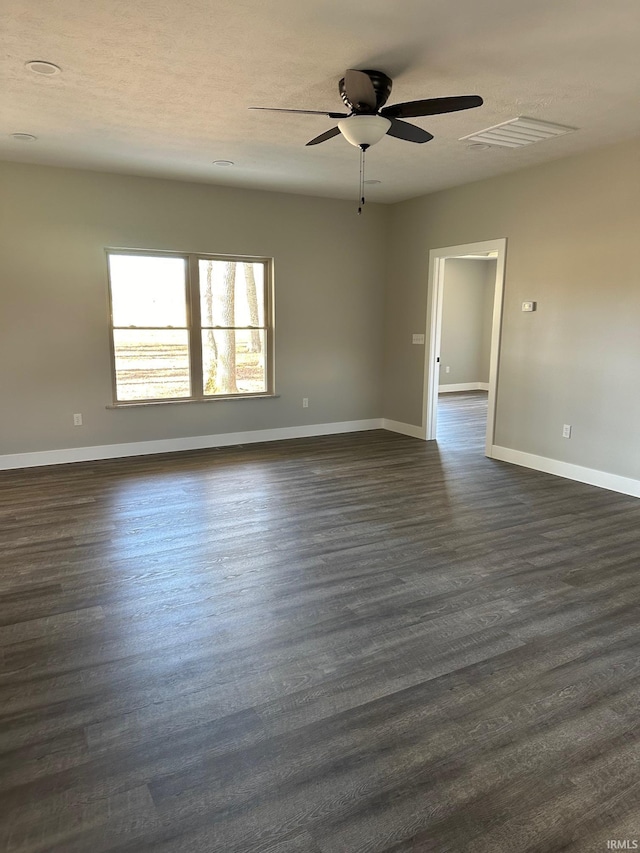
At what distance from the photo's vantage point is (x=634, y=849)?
1536 mm

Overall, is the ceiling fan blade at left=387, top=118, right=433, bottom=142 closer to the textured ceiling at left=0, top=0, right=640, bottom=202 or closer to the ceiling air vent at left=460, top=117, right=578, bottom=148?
the textured ceiling at left=0, top=0, right=640, bottom=202

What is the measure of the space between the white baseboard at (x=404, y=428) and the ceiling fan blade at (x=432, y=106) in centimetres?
441

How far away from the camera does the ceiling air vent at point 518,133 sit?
3.94 meters

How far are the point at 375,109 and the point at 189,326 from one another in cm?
359

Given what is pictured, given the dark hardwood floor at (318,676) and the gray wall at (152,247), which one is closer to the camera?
the dark hardwood floor at (318,676)

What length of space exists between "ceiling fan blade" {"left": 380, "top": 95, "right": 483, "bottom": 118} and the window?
3558 millimetres

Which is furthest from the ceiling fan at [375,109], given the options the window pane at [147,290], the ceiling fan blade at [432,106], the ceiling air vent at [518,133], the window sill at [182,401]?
the window sill at [182,401]

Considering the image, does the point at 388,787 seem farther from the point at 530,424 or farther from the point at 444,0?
the point at 530,424

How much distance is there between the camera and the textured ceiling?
8.27 ft

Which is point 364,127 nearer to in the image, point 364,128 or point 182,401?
point 364,128

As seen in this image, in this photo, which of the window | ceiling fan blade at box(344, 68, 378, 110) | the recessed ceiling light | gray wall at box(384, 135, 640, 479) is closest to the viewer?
ceiling fan blade at box(344, 68, 378, 110)

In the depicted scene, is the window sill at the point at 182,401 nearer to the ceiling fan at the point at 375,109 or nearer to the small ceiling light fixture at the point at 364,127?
the ceiling fan at the point at 375,109

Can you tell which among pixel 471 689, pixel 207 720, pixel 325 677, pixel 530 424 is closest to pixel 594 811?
pixel 471 689

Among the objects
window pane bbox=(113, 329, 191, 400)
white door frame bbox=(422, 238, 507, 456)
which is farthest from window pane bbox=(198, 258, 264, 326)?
white door frame bbox=(422, 238, 507, 456)
